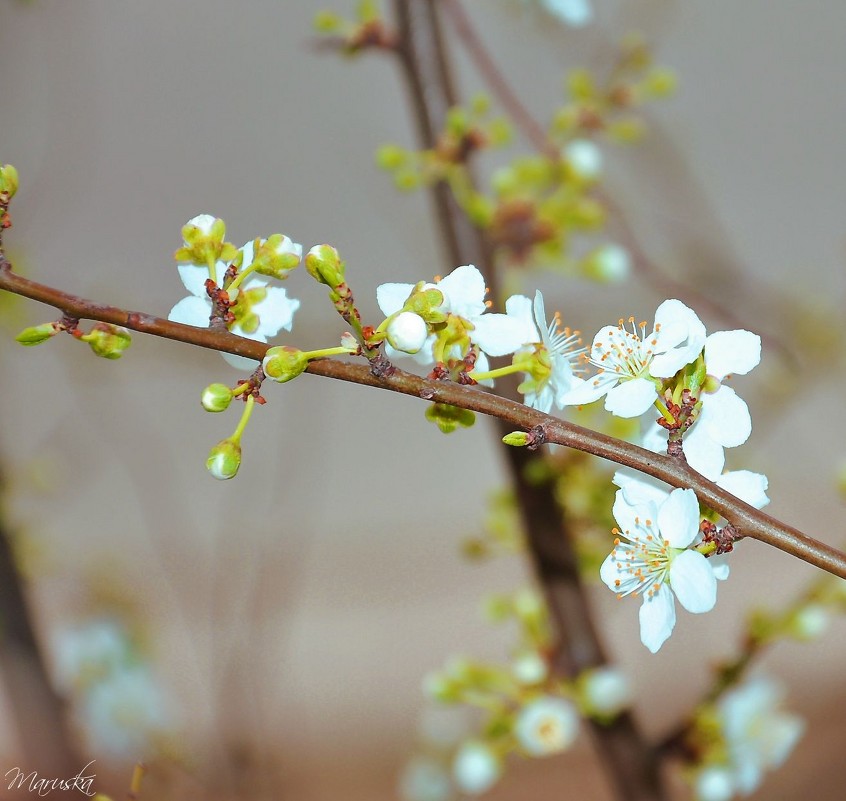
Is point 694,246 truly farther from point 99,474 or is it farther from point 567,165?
point 99,474

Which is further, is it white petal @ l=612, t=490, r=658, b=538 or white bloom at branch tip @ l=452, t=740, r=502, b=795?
white bloom at branch tip @ l=452, t=740, r=502, b=795

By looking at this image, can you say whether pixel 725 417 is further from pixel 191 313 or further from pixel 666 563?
pixel 191 313

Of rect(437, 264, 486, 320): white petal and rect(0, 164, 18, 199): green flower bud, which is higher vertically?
rect(437, 264, 486, 320): white petal

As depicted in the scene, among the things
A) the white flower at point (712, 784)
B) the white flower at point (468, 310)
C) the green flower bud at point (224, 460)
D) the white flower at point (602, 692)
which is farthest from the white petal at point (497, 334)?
the white flower at point (712, 784)

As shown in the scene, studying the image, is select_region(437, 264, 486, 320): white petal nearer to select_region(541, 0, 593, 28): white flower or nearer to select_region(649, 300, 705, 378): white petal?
select_region(649, 300, 705, 378): white petal

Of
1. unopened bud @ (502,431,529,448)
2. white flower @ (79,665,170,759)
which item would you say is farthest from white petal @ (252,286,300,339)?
white flower @ (79,665,170,759)

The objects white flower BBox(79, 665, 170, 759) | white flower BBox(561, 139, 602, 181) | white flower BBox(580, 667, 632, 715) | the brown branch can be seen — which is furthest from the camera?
white flower BBox(79, 665, 170, 759)
